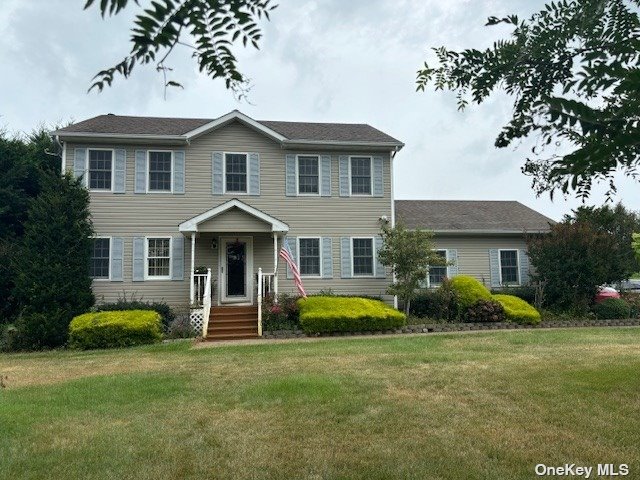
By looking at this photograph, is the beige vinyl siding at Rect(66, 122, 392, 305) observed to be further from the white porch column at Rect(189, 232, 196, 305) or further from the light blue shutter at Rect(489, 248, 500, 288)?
the light blue shutter at Rect(489, 248, 500, 288)

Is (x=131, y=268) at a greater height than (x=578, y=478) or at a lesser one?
greater

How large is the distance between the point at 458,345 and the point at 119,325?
8644 mm

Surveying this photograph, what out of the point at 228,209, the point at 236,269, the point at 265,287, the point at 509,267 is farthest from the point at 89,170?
the point at 509,267

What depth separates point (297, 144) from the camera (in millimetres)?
17359

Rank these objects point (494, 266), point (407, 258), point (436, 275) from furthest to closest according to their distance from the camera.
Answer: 1. point (494, 266)
2. point (436, 275)
3. point (407, 258)

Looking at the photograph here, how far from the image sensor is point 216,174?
17.1 metres

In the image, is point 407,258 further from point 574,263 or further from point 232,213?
point 574,263

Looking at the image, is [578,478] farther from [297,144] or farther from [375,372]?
[297,144]

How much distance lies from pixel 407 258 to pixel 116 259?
982 centimetres

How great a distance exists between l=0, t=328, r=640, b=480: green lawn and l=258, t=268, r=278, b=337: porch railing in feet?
15.0

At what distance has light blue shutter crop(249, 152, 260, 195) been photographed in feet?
56.7

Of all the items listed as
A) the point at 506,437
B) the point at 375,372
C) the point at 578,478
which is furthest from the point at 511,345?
the point at 578,478

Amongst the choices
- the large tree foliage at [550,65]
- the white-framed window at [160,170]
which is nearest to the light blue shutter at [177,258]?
the white-framed window at [160,170]

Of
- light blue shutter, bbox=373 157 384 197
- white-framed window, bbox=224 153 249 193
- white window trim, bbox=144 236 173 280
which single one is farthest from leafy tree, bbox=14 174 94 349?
light blue shutter, bbox=373 157 384 197
